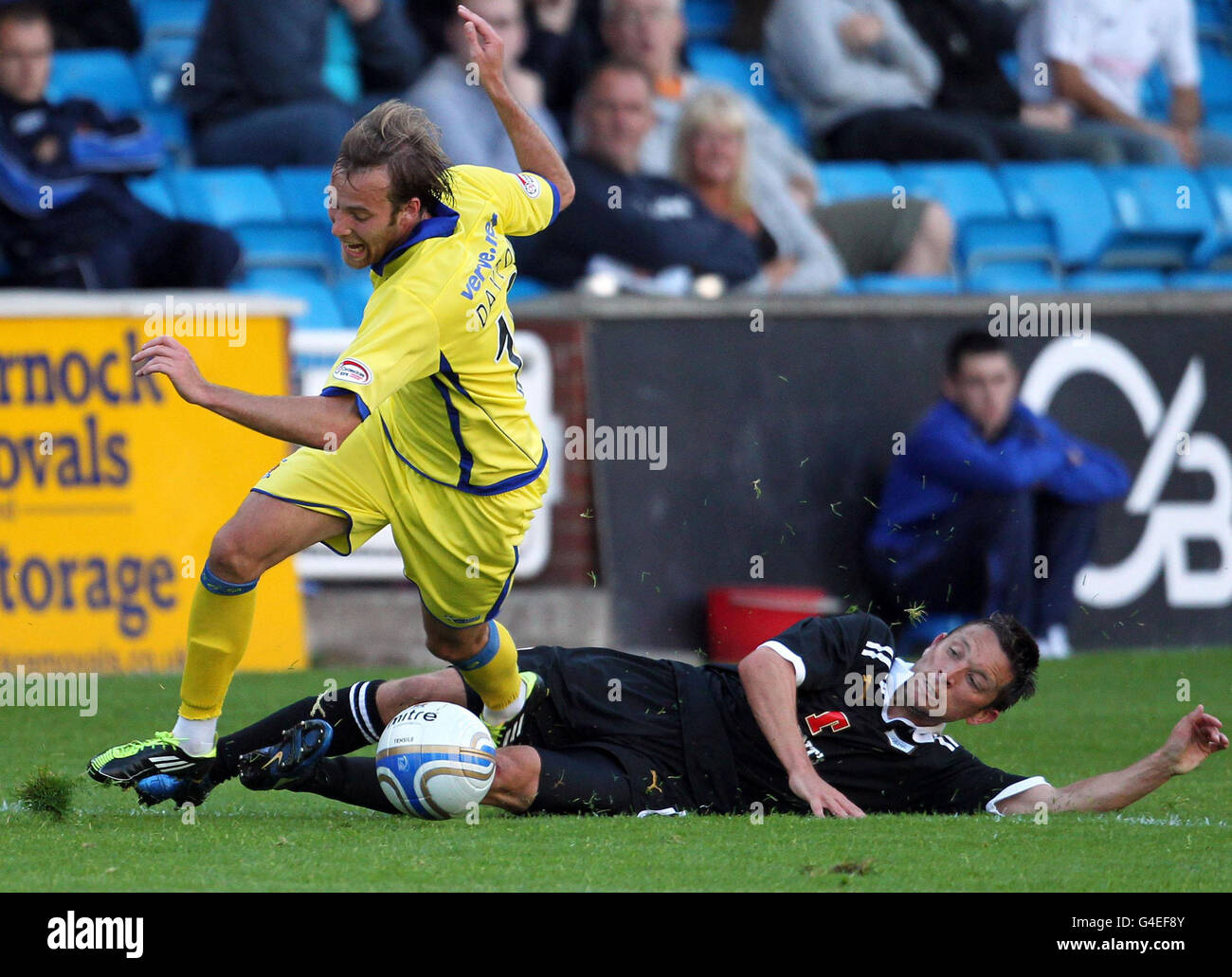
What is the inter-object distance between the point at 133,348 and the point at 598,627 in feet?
8.35

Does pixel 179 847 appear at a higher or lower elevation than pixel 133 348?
lower

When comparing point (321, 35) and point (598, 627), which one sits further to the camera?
point (321, 35)

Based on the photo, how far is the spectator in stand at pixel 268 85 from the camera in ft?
34.1

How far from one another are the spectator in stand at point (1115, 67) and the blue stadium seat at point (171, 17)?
558 cm

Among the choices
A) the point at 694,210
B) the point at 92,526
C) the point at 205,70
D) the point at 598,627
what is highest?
the point at 205,70

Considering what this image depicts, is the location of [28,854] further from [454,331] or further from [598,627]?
[598,627]

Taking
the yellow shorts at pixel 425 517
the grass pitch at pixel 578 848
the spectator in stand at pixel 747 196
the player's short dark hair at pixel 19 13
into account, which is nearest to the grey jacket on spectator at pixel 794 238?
the spectator in stand at pixel 747 196

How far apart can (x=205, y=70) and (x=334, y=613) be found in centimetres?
334

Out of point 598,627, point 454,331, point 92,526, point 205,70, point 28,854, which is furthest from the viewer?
point 205,70

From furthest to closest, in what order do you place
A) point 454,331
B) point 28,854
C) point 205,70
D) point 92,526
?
point 205,70 → point 92,526 → point 454,331 → point 28,854

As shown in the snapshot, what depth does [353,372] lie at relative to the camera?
4.77 m

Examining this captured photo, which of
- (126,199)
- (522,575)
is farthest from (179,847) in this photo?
(126,199)

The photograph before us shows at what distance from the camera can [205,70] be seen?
1046 cm
